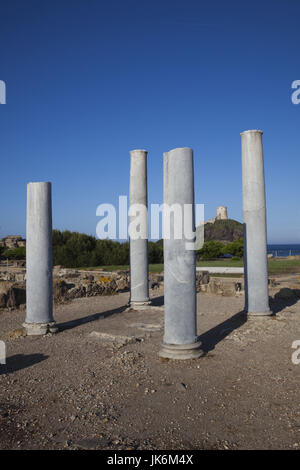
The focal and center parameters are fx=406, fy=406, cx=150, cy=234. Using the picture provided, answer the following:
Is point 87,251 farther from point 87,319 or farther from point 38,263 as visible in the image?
point 38,263

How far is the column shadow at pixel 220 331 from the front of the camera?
8789 mm

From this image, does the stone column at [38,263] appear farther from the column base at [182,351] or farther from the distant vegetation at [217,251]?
the distant vegetation at [217,251]

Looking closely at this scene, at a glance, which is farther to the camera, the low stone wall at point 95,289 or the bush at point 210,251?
the bush at point 210,251

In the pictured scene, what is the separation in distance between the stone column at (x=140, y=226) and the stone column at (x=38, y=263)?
3.83m

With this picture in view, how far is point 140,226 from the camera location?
13406 millimetres

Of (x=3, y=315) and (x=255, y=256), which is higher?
(x=255, y=256)

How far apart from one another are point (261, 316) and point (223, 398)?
565 centimetres

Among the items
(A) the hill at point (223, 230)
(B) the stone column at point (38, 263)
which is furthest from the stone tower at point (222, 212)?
(B) the stone column at point (38, 263)

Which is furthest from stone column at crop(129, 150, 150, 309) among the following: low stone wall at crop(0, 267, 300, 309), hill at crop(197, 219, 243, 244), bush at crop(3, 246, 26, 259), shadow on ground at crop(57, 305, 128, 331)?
hill at crop(197, 219, 243, 244)

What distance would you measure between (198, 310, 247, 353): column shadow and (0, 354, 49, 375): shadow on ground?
3342 millimetres
